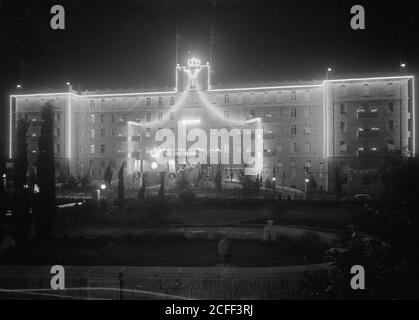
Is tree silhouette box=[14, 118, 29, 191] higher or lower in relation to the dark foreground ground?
higher

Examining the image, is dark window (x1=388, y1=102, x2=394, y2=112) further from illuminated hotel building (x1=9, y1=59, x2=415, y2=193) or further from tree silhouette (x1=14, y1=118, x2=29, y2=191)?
tree silhouette (x1=14, y1=118, x2=29, y2=191)

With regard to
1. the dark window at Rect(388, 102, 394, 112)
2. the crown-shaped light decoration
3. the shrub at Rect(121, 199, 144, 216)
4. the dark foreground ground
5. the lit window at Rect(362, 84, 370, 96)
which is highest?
the crown-shaped light decoration

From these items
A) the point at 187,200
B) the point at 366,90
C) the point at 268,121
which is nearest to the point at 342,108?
the point at 366,90

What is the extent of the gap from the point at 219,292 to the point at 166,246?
4.79 m

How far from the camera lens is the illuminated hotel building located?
4756cm

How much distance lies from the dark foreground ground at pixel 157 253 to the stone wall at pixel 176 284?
68.5 inches

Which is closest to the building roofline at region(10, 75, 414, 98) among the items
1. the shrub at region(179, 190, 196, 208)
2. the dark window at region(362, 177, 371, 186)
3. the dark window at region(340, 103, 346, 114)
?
the dark window at region(340, 103, 346, 114)

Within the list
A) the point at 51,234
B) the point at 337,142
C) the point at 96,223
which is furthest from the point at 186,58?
the point at 51,234

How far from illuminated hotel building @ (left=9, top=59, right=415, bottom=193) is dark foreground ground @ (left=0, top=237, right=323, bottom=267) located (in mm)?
31607

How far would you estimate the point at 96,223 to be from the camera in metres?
19.8

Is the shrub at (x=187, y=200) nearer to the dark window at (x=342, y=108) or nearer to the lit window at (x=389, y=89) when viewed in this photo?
the dark window at (x=342, y=108)

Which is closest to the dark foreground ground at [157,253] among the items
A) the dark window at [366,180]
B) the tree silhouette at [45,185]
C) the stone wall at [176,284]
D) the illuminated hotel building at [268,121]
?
the tree silhouette at [45,185]

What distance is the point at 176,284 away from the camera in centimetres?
884
